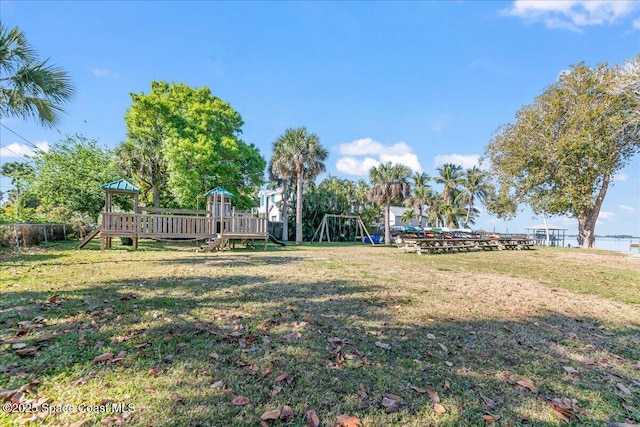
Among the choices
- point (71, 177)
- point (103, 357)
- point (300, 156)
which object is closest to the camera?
point (103, 357)

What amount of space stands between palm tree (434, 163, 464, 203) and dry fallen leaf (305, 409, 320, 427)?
4594cm

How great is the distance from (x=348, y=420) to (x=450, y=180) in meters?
46.4

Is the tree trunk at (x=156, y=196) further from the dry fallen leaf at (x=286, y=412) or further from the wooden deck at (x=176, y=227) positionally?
the dry fallen leaf at (x=286, y=412)

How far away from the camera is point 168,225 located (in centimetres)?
1277

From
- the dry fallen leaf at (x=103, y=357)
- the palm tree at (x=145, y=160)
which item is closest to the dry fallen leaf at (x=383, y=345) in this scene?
the dry fallen leaf at (x=103, y=357)

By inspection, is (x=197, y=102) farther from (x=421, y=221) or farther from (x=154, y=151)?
(x=421, y=221)

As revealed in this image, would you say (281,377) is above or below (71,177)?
below

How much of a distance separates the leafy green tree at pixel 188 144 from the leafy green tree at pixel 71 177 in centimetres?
172

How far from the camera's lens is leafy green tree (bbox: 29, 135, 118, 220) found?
52.0 ft

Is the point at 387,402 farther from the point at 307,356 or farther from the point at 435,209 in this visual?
the point at 435,209

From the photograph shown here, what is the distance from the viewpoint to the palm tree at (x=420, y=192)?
44406mm

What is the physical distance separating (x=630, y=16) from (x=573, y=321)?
638 inches

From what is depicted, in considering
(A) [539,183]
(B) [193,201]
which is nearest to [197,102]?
(B) [193,201]

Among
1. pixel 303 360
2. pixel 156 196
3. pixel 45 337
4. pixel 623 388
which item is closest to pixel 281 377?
pixel 303 360
